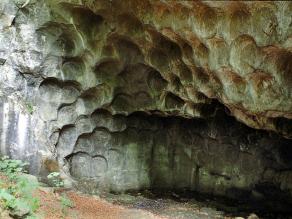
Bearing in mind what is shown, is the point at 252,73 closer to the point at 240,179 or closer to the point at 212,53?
the point at 212,53

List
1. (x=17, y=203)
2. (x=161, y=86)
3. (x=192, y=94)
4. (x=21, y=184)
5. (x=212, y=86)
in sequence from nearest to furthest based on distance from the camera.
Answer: (x=17, y=203) < (x=21, y=184) < (x=212, y=86) < (x=192, y=94) < (x=161, y=86)

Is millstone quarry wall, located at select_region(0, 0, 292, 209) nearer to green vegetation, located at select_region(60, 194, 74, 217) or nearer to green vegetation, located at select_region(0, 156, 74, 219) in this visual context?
green vegetation, located at select_region(0, 156, 74, 219)

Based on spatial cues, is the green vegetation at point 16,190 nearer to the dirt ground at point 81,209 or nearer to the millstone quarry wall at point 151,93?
the dirt ground at point 81,209

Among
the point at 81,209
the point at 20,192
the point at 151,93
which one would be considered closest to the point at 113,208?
the point at 81,209

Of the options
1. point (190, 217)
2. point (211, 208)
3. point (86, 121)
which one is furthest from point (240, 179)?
point (86, 121)

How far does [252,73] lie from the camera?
33.8ft

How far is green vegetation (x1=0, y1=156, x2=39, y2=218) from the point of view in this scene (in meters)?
8.91

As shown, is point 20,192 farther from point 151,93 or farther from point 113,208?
point 151,93

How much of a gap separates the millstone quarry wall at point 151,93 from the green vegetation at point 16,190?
88 cm

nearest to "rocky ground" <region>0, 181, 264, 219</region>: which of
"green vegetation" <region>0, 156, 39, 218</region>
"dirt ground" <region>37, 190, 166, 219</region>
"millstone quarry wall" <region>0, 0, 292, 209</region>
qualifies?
"dirt ground" <region>37, 190, 166, 219</region>

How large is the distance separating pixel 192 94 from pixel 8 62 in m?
5.49

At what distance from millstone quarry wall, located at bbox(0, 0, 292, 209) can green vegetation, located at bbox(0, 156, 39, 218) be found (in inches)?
34.7

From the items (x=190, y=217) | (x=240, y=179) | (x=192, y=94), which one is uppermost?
(x=192, y=94)

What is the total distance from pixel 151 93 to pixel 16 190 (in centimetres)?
612
